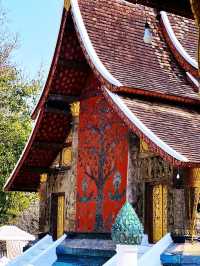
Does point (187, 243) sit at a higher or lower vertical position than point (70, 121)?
lower

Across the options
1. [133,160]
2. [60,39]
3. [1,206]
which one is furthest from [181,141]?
[1,206]

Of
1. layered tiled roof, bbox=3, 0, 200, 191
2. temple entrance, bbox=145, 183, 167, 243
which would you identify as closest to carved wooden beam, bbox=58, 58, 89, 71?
layered tiled roof, bbox=3, 0, 200, 191

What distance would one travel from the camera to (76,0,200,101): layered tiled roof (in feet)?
34.4

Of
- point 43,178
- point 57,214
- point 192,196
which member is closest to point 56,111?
point 43,178

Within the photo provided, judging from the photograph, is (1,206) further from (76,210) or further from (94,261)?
(94,261)

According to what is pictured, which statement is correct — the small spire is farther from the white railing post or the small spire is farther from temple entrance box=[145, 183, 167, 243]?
temple entrance box=[145, 183, 167, 243]

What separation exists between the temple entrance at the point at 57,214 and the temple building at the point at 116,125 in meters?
0.02

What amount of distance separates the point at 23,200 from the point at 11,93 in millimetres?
3558

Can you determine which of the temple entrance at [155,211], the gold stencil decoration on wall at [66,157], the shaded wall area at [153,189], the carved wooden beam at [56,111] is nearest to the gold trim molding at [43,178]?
the gold stencil decoration on wall at [66,157]

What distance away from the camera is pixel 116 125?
1086 centimetres

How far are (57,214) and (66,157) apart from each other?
54.3 inches

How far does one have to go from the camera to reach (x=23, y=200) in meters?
18.7

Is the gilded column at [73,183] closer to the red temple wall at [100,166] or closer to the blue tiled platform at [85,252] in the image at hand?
the red temple wall at [100,166]

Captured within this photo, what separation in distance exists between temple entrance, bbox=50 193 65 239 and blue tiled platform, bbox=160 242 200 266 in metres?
4.39
